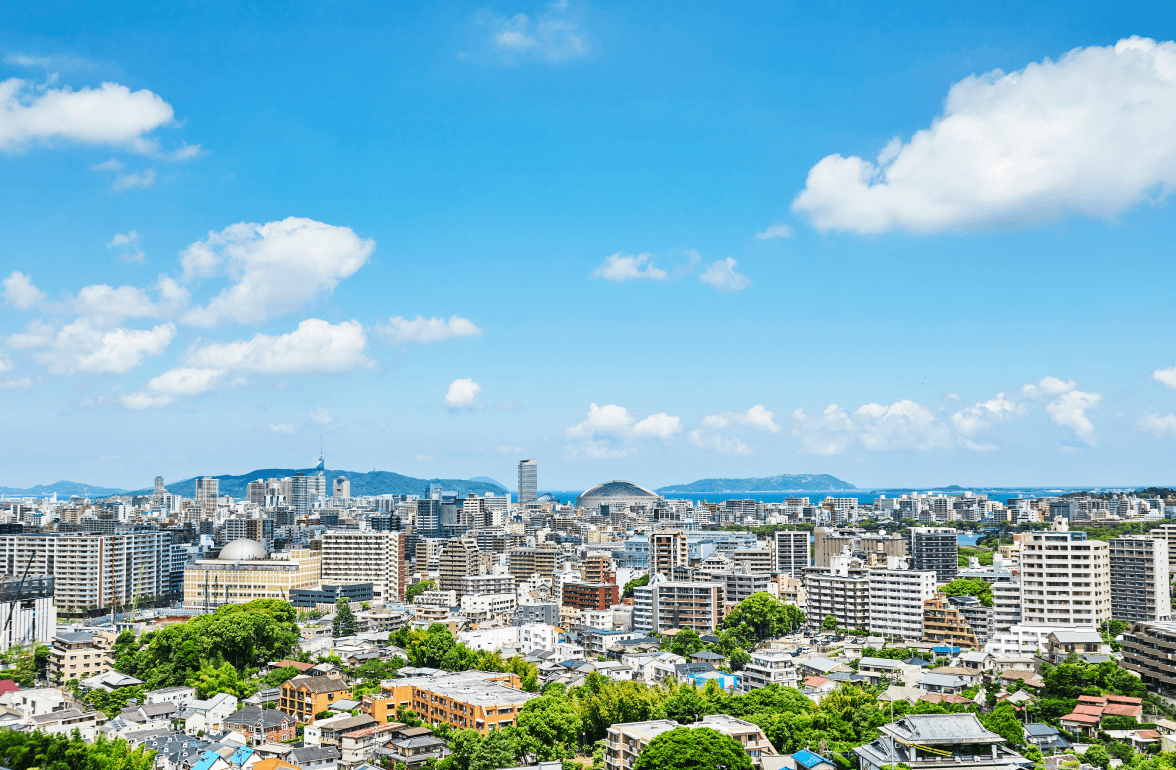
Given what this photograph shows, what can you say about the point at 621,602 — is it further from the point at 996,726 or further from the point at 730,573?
the point at 996,726

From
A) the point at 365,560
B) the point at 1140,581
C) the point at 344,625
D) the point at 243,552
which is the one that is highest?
the point at 1140,581

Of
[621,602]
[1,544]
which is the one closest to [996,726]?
[621,602]

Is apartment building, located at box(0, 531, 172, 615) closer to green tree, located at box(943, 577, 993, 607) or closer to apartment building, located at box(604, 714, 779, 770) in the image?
apartment building, located at box(604, 714, 779, 770)

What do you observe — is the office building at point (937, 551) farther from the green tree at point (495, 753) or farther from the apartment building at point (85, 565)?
the apartment building at point (85, 565)

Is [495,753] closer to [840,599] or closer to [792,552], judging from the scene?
[840,599]

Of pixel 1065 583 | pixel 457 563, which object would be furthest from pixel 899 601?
pixel 457 563

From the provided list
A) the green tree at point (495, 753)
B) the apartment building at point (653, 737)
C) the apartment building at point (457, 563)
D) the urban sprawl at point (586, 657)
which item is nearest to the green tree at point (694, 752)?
the urban sprawl at point (586, 657)

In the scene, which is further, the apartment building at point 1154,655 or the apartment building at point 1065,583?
the apartment building at point 1065,583
